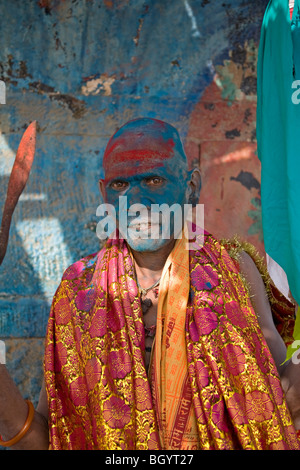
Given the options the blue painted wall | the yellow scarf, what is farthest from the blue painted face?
the blue painted wall

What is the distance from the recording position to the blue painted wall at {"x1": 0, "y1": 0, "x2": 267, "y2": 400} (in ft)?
11.5

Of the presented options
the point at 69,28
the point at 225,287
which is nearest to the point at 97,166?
the point at 69,28

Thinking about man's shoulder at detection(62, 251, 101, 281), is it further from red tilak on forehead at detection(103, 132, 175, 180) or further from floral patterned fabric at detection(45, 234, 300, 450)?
red tilak on forehead at detection(103, 132, 175, 180)

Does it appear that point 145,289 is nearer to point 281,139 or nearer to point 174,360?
point 174,360

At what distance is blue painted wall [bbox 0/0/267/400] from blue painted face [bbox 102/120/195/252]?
37.3 inches

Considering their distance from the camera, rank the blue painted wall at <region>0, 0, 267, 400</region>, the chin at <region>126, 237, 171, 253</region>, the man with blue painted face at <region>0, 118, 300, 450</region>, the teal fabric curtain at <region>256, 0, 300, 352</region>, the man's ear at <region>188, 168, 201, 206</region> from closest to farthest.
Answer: the teal fabric curtain at <region>256, 0, 300, 352</region>
the man with blue painted face at <region>0, 118, 300, 450</region>
the chin at <region>126, 237, 171, 253</region>
the man's ear at <region>188, 168, 201, 206</region>
the blue painted wall at <region>0, 0, 267, 400</region>

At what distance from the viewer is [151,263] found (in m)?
2.62

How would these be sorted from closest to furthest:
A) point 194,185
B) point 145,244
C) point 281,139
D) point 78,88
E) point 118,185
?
point 281,139, point 145,244, point 118,185, point 194,185, point 78,88

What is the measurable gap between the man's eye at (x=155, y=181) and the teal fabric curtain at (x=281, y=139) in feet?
1.59

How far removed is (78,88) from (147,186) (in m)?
1.31

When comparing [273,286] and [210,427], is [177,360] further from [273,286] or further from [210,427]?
[273,286]

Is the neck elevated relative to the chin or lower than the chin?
lower

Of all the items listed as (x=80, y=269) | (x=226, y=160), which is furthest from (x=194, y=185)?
(x=226, y=160)

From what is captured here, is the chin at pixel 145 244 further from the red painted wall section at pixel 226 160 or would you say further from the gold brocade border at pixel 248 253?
the red painted wall section at pixel 226 160
